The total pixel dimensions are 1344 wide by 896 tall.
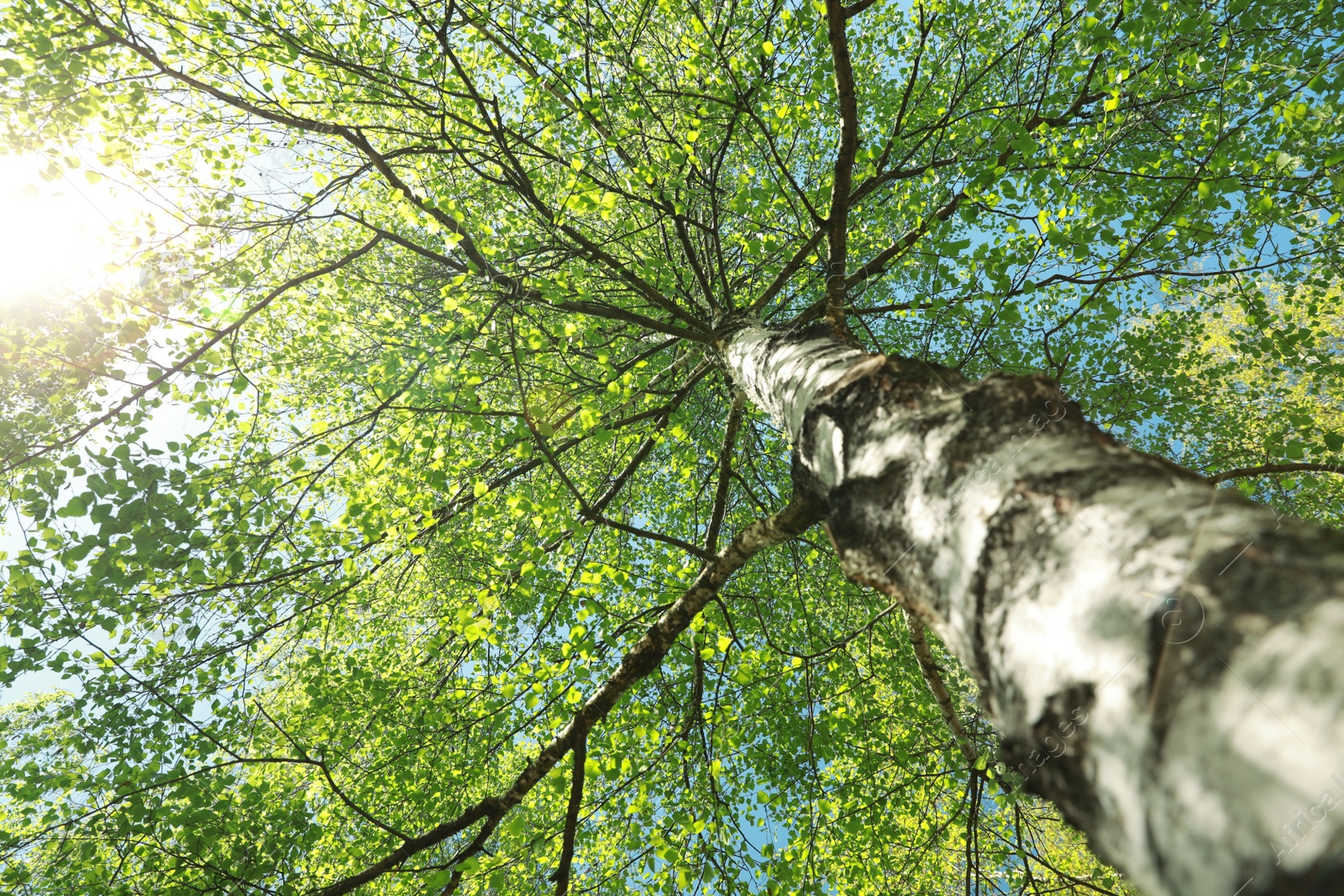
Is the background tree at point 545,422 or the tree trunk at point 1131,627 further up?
the background tree at point 545,422

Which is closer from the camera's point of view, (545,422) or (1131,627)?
(1131,627)

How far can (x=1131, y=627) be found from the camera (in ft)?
1.96

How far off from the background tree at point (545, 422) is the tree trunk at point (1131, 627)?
0.14ft

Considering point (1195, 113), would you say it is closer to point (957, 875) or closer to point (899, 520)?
point (899, 520)

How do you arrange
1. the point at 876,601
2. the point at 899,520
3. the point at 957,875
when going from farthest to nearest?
the point at 957,875, the point at 876,601, the point at 899,520

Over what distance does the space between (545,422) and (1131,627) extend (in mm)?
3023

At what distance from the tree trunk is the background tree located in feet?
0.14

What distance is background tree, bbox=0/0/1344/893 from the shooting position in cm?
276

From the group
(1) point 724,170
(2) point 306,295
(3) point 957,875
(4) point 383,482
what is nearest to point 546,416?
(4) point 383,482

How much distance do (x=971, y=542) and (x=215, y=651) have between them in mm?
4448

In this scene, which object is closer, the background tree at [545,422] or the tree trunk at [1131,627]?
the tree trunk at [1131,627]

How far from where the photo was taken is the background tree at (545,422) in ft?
9.07

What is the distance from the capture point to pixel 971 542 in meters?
0.87

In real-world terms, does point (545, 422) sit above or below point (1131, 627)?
above
